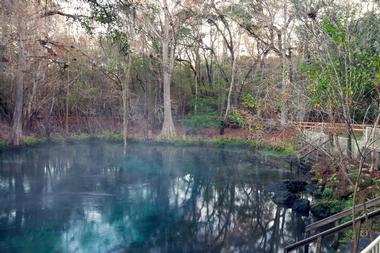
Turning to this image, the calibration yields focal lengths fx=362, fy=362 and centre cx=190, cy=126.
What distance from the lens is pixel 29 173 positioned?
602 inches

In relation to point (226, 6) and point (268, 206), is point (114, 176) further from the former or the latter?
point (226, 6)

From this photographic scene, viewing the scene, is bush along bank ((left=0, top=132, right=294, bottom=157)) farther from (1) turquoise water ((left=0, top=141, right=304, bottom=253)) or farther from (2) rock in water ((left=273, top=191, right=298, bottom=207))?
(2) rock in water ((left=273, top=191, right=298, bottom=207))

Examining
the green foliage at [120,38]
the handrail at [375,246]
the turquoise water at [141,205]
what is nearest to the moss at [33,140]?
the turquoise water at [141,205]

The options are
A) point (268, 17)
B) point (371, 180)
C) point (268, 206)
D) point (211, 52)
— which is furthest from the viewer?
point (211, 52)

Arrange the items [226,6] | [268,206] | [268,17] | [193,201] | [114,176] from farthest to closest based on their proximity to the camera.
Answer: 1. [226,6]
2. [268,17]
3. [114,176]
4. [193,201]
5. [268,206]

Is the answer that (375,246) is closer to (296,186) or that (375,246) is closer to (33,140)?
(296,186)

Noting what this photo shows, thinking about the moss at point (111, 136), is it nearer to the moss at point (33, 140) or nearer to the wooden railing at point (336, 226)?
the moss at point (33, 140)

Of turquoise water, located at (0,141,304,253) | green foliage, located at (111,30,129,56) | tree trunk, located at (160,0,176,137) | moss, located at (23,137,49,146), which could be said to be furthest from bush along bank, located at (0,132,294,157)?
green foliage, located at (111,30,129,56)

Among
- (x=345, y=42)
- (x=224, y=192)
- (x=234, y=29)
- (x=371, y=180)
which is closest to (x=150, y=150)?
(x=224, y=192)

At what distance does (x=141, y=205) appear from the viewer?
36.6 ft

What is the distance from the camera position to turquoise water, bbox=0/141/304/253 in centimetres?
834

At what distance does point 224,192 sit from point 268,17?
41.8 feet

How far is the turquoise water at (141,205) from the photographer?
27.3 ft

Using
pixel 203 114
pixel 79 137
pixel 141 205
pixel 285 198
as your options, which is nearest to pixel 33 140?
pixel 79 137
